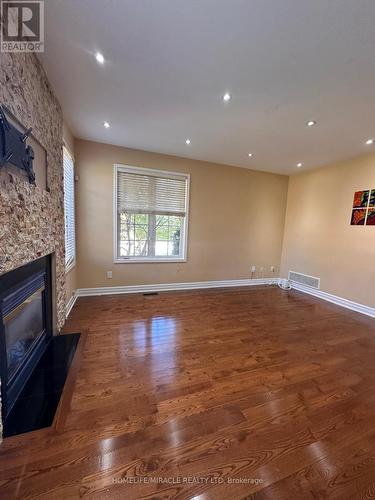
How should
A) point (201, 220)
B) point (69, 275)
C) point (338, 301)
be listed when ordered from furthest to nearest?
1. point (201, 220)
2. point (338, 301)
3. point (69, 275)

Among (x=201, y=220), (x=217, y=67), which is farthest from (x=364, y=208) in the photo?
(x=217, y=67)

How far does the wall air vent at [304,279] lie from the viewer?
176 inches

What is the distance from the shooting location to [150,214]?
4152 millimetres

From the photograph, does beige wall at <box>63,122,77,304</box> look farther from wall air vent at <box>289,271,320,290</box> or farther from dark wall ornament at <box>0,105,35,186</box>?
wall air vent at <box>289,271,320,290</box>

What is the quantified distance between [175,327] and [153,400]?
119 cm

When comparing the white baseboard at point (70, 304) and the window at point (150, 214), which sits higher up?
the window at point (150, 214)

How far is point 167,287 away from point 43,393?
2897 mm

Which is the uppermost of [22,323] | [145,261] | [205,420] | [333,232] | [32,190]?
[32,190]

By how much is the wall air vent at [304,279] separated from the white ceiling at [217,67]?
2.70m

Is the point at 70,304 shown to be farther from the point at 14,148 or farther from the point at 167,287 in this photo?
the point at 14,148

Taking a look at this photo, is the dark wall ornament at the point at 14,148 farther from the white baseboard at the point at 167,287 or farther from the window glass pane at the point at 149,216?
the white baseboard at the point at 167,287

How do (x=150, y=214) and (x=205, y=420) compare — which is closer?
(x=205, y=420)

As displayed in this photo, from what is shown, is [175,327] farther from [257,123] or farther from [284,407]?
[257,123]

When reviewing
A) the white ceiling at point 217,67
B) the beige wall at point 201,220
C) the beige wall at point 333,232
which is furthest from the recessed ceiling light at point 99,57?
the beige wall at point 333,232
